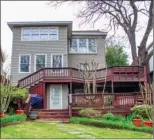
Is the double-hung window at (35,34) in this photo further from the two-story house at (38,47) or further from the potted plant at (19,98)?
the potted plant at (19,98)

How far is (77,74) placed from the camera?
51.9ft

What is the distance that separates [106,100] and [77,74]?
4.22m

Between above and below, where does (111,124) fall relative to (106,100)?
below

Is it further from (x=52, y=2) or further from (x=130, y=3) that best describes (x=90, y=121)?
(x=130, y=3)

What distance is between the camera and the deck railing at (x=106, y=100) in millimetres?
11953

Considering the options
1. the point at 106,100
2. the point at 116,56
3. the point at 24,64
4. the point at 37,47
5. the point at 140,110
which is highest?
the point at 116,56

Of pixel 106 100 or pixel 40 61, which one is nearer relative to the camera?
pixel 106 100

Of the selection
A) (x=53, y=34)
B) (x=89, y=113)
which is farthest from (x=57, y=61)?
(x=89, y=113)

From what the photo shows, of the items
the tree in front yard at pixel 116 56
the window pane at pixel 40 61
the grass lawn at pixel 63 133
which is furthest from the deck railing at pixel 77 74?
the tree in front yard at pixel 116 56

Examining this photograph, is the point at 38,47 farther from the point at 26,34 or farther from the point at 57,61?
the point at 57,61

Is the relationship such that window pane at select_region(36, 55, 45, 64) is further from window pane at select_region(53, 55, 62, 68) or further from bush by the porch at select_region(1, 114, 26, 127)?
bush by the porch at select_region(1, 114, 26, 127)

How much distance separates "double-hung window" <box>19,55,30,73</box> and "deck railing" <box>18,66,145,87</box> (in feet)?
6.06

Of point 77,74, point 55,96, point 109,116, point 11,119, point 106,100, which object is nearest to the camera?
point 11,119

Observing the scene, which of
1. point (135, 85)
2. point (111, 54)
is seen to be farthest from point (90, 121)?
point (111, 54)
